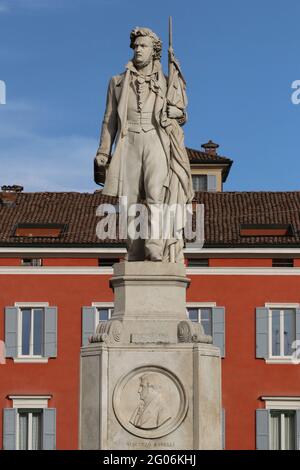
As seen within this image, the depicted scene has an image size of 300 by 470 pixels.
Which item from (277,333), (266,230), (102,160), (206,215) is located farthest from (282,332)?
(102,160)

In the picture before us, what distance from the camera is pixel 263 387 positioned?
56344 millimetres

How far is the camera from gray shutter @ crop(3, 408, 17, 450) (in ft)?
181

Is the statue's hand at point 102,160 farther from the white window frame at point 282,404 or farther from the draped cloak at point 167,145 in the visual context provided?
the white window frame at point 282,404

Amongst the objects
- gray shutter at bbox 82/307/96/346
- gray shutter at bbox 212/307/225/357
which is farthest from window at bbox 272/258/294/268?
gray shutter at bbox 82/307/96/346

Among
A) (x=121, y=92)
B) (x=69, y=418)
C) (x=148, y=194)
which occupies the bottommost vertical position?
(x=69, y=418)

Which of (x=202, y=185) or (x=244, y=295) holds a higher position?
(x=202, y=185)

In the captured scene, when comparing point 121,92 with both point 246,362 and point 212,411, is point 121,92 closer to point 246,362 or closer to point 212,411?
point 212,411

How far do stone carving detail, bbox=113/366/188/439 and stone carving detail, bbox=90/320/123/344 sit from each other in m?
0.50

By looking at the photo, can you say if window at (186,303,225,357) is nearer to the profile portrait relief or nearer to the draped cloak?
the draped cloak

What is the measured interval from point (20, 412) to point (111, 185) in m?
35.1

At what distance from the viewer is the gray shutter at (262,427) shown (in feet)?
182

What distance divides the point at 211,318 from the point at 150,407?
1415 inches

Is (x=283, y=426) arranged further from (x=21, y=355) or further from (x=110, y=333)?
(x=110, y=333)
